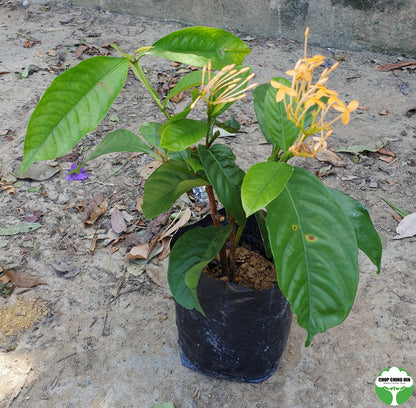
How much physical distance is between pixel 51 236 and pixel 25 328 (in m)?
0.51

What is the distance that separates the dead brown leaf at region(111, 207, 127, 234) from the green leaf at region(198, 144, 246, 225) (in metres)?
1.17

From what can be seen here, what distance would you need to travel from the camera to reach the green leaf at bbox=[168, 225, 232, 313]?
1271 mm

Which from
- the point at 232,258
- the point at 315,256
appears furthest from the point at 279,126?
the point at 232,258

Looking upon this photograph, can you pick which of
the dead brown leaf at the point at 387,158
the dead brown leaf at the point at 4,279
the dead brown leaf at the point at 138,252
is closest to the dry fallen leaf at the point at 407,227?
the dead brown leaf at the point at 387,158

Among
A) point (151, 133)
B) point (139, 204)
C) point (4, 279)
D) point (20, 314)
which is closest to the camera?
point (151, 133)

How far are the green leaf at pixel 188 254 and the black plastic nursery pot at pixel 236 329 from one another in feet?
0.23

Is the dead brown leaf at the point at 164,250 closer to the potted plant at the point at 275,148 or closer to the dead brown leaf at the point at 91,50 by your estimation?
the potted plant at the point at 275,148

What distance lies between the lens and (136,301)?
1890 millimetres

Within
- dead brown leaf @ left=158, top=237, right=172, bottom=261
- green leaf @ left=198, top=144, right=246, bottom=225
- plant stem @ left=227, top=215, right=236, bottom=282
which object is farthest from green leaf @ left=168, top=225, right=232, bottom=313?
dead brown leaf @ left=158, top=237, right=172, bottom=261

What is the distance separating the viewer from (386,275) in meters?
1.96

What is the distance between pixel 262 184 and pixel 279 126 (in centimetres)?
19

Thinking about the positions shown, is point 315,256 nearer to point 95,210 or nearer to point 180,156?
point 180,156

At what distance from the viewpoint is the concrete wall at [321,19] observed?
3.41 m

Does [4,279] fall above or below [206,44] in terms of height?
below
